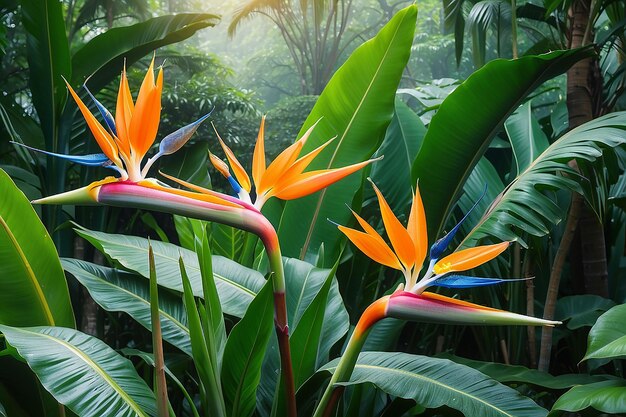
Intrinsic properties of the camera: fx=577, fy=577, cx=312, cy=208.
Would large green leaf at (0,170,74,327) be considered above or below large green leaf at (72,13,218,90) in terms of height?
below

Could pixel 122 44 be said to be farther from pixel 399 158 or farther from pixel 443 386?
pixel 443 386

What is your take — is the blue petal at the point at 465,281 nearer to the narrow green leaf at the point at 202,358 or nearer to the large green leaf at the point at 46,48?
the narrow green leaf at the point at 202,358

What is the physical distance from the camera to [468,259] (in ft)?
1.75

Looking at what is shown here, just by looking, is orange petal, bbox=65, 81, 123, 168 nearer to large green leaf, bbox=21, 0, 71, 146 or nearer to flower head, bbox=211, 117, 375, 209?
flower head, bbox=211, 117, 375, 209

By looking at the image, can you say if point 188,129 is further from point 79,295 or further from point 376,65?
point 79,295

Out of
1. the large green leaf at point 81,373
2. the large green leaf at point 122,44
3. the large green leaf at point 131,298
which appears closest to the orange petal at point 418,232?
the large green leaf at point 81,373

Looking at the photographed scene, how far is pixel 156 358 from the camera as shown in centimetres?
58

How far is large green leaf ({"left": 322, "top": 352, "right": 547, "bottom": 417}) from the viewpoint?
688 millimetres

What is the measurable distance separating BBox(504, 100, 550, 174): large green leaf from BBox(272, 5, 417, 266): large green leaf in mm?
307

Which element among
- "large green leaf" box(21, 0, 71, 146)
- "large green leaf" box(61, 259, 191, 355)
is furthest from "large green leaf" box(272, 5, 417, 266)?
"large green leaf" box(21, 0, 71, 146)

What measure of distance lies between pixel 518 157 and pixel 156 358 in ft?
2.99

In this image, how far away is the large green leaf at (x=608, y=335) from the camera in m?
0.69

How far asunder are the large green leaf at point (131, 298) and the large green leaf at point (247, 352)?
16 cm

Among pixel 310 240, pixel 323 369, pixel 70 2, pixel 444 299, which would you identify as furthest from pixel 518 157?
pixel 70 2
